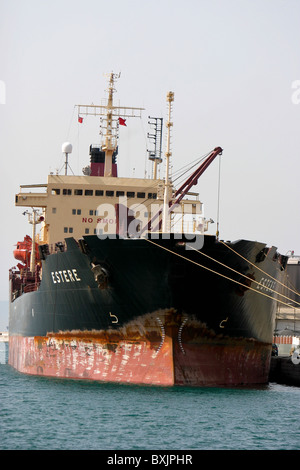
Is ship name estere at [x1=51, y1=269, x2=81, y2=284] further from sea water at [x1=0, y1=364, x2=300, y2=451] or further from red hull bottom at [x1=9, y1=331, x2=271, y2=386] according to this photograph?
sea water at [x1=0, y1=364, x2=300, y2=451]

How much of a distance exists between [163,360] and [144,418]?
447cm

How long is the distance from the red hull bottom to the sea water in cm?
44

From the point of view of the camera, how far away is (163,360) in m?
24.5

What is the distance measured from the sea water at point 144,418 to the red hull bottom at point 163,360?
0.44m

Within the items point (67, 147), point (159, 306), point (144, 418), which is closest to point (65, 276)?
point (159, 306)

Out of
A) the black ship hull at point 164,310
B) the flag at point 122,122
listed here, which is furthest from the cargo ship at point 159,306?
the flag at point 122,122

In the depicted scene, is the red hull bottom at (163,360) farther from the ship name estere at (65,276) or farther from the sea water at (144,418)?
the ship name estere at (65,276)

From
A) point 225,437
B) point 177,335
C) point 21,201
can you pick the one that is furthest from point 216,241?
point 21,201

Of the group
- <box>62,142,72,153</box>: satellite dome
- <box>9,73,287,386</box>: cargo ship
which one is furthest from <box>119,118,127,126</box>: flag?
<box>9,73,287,386</box>: cargo ship

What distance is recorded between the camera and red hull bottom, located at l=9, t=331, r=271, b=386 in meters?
24.6
